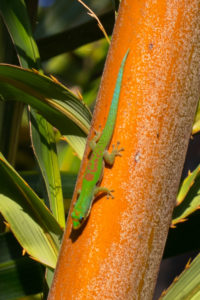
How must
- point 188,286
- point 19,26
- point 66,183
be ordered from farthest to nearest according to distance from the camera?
point 66,183 < point 19,26 < point 188,286

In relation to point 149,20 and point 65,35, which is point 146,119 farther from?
point 65,35

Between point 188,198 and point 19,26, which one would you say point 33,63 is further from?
point 188,198

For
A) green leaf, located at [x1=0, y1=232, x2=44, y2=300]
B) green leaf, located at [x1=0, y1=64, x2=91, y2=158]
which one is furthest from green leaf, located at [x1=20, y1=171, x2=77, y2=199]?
green leaf, located at [x1=0, y1=64, x2=91, y2=158]

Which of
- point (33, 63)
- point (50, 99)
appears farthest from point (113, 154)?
point (33, 63)

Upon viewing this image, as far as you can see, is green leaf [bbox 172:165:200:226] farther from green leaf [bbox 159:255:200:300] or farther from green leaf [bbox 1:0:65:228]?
green leaf [bbox 1:0:65:228]

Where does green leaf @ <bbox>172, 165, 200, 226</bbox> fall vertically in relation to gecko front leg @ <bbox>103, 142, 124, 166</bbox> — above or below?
below

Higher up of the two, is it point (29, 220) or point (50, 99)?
point (50, 99)
